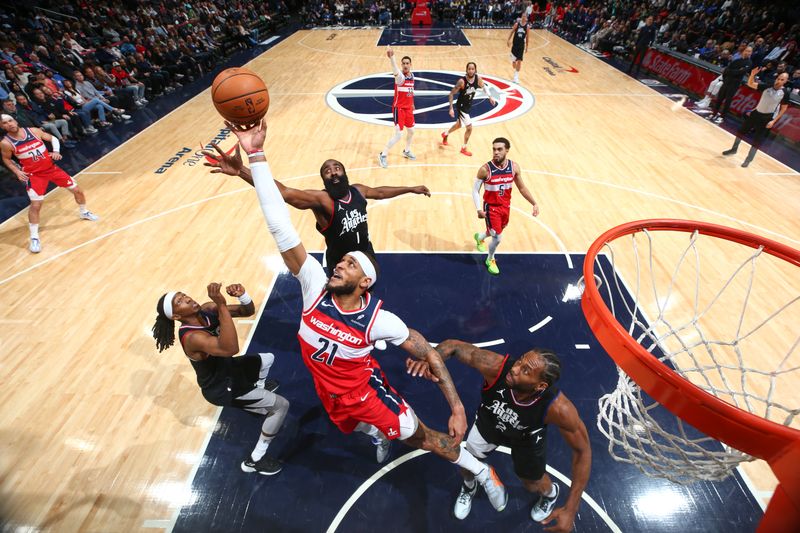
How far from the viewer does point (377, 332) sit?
2.60 m

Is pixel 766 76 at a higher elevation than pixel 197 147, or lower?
higher

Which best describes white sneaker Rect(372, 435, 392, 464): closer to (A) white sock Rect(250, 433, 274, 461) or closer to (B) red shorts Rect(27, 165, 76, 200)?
(A) white sock Rect(250, 433, 274, 461)

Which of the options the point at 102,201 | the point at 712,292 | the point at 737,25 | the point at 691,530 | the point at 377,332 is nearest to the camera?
the point at 377,332

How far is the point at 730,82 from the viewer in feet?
34.6

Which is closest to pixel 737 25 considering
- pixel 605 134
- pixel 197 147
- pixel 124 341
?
pixel 605 134

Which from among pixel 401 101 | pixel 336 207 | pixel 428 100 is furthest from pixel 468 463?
pixel 428 100

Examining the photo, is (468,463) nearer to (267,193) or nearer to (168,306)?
(267,193)

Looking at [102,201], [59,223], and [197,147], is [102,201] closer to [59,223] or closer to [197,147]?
[59,223]

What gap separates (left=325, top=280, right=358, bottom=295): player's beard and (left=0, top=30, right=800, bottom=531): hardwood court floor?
2308mm

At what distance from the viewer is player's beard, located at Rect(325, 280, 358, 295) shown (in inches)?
103

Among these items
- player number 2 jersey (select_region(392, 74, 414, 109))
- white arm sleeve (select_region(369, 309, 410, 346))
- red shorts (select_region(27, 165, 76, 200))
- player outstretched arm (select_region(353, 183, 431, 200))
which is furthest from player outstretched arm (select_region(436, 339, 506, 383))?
red shorts (select_region(27, 165, 76, 200))

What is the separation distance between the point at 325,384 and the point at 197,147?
28.8 feet

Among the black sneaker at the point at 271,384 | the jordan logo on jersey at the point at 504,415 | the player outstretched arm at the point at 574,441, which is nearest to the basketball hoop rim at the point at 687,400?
the player outstretched arm at the point at 574,441

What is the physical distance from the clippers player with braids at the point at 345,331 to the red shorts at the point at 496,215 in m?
3.03
